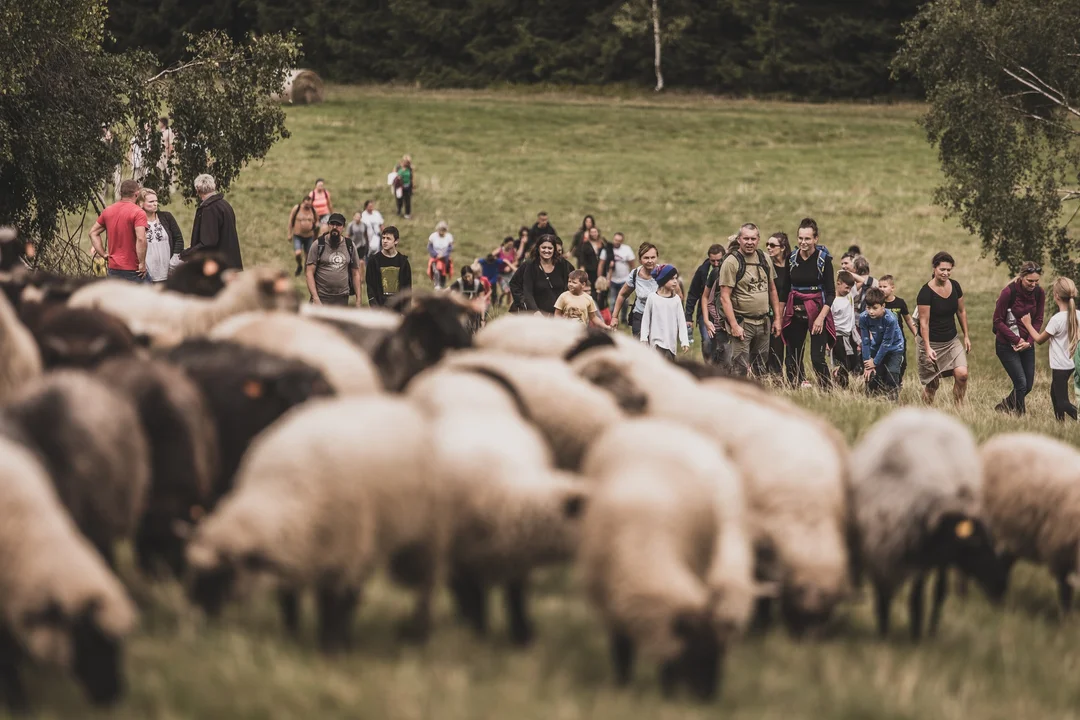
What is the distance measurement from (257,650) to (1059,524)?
5.62 m

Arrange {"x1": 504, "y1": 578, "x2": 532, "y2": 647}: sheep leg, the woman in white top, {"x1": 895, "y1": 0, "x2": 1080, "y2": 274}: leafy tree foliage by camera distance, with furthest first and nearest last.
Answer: {"x1": 895, "y1": 0, "x2": 1080, "y2": 274}: leafy tree foliage
the woman in white top
{"x1": 504, "y1": 578, "x2": 532, "y2": 647}: sheep leg

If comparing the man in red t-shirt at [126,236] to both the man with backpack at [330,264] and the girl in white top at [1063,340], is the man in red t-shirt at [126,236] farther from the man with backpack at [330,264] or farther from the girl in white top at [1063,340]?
the girl in white top at [1063,340]

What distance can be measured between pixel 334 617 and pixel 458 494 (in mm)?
939

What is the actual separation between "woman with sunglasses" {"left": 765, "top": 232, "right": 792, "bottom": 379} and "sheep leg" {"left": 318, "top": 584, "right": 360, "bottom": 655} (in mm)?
11496

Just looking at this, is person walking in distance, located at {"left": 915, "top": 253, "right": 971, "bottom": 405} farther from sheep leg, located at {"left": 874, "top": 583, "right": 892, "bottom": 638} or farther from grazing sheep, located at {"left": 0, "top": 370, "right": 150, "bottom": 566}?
grazing sheep, located at {"left": 0, "top": 370, "right": 150, "bottom": 566}

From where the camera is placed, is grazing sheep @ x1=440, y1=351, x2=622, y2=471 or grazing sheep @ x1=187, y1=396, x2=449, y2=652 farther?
grazing sheep @ x1=440, y1=351, x2=622, y2=471

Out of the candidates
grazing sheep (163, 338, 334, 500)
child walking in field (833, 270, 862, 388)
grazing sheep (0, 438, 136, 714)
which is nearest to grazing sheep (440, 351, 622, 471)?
grazing sheep (163, 338, 334, 500)

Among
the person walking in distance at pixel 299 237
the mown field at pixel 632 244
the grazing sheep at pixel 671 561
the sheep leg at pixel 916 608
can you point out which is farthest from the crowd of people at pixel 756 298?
the grazing sheep at pixel 671 561

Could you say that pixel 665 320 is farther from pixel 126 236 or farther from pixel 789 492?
pixel 789 492

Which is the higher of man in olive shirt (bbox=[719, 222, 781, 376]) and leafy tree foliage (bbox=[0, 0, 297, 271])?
leafy tree foliage (bbox=[0, 0, 297, 271])

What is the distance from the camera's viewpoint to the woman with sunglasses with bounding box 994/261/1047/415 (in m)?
18.1

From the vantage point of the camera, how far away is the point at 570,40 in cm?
7250

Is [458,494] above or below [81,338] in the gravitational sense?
below

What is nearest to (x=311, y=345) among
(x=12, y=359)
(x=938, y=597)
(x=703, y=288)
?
(x=12, y=359)
